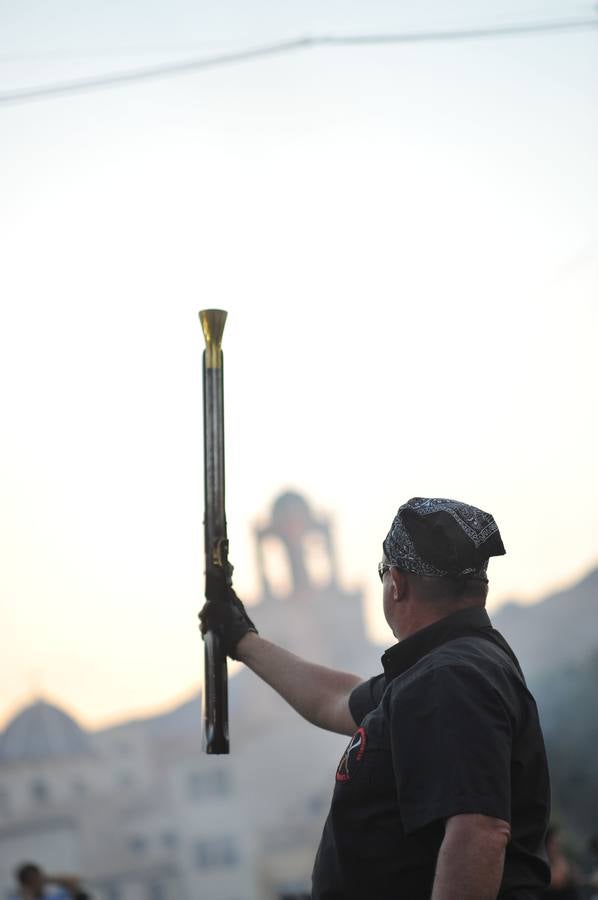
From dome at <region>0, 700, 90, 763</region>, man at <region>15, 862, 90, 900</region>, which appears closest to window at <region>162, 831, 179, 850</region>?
dome at <region>0, 700, 90, 763</region>

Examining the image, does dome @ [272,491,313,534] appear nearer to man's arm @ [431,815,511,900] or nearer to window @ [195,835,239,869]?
window @ [195,835,239,869]

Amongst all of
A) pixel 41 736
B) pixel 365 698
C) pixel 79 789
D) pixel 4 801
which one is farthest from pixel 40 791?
pixel 365 698

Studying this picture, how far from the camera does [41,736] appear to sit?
64.8m

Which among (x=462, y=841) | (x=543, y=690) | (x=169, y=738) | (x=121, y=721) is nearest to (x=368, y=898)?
(x=462, y=841)

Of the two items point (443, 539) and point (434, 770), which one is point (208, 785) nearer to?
point (443, 539)

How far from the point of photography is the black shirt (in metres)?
2.40

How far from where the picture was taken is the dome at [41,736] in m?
63.7

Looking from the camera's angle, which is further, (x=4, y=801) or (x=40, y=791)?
(x=40, y=791)

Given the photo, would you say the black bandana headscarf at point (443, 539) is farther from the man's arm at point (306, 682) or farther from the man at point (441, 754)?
the man's arm at point (306, 682)

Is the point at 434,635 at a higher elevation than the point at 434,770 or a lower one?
higher

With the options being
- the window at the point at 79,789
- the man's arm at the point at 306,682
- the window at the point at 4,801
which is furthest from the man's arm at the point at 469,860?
the window at the point at 79,789

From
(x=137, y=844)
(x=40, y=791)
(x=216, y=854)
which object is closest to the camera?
(x=216, y=854)

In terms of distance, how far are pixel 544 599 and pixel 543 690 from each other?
12.2 meters

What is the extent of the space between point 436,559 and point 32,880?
27.1 ft
